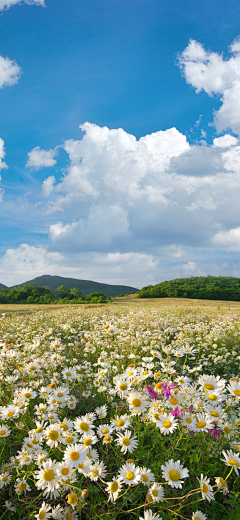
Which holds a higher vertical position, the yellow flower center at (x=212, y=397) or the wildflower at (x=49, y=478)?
the yellow flower center at (x=212, y=397)

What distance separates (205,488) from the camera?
1834 mm

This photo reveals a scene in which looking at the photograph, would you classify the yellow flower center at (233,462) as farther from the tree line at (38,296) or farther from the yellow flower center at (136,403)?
the tree line at (38,296)

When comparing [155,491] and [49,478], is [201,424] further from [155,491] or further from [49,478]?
[49,478]

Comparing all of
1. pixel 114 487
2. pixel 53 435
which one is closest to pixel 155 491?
pixel 114 487

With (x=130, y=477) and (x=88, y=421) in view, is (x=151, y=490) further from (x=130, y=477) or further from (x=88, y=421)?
(x=88, y=421)

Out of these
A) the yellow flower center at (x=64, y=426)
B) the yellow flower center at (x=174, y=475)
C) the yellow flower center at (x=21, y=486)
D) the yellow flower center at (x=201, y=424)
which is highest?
the yellow flower center at (x=201, y=424)

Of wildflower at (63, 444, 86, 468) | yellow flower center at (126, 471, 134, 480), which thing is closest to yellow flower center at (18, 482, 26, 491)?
wildflower at (63, 444, 86, 468)

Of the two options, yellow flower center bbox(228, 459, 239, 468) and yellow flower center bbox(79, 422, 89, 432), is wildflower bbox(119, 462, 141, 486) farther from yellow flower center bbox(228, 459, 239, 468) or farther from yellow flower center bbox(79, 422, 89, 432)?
yellow flower center bbox(228, 459, 239, 468)

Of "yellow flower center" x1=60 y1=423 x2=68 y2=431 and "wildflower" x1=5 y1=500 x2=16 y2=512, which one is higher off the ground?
"yellow flower center" x1=60 y1=423 x2=68 y2=431

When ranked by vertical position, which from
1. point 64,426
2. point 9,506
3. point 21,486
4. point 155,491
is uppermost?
point 64,426

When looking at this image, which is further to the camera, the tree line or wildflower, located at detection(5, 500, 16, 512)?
the tree line

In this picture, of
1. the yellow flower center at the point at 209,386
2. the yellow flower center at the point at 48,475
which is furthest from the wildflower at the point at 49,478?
the yellow flower center at the point at 209,386

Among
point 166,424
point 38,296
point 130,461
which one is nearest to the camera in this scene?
point 130,461


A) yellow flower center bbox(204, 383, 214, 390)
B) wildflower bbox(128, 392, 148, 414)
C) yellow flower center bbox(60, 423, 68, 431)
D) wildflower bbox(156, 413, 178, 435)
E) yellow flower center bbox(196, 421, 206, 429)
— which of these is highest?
yellow flower center bbox(204, 383, 214, 390)
